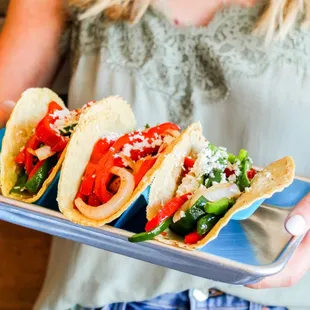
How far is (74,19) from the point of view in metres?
1.09

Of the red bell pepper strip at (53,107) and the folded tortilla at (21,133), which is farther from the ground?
the red bell pepper strip at (53,107)

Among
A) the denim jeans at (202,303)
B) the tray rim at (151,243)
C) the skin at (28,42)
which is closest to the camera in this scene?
the tray rim at (151,243)

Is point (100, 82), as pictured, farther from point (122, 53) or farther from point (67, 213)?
point (67, 213)

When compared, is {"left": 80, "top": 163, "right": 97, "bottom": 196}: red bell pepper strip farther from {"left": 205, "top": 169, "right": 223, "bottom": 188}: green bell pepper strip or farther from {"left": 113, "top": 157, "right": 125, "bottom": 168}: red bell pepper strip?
{"left": 205, "top": 169, "right": 223, "bottom": 188}: green bell pepper strip

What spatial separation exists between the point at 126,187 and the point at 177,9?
1.56 ft

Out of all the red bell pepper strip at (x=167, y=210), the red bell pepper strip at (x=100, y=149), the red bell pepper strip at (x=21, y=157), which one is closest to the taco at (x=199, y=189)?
the red bell pepper strip at (x=167, y=210)

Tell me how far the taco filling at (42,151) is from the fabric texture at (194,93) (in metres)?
0.27

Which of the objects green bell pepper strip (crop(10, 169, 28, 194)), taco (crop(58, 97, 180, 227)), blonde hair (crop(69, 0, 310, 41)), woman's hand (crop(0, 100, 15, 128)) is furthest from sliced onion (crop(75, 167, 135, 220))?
blonde hair (crop(69, 0, 310, 41))

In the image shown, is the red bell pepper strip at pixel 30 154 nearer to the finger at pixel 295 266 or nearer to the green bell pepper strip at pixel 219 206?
the green bell pepper strip at pixel 219 206

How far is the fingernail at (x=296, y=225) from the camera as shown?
641mm

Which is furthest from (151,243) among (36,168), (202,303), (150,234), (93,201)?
(202,303)

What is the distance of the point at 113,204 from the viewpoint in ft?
2.11

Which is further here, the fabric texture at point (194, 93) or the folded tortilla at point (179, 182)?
the fabric texture at point (194, 93)

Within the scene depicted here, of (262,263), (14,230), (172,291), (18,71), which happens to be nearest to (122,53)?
(18,71)
